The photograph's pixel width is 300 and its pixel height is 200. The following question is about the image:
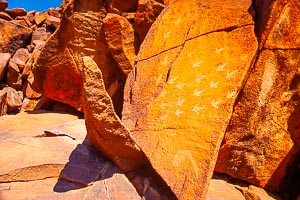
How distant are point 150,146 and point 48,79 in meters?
3.07

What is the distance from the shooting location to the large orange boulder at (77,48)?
4418 mm

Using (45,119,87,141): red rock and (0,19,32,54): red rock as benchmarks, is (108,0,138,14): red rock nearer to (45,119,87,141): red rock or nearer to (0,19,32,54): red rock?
(45,119,87,141): red rock

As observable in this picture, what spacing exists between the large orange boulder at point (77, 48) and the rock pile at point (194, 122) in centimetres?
113

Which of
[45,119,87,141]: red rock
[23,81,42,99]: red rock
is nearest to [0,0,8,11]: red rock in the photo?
[23,81,42,99]: red rock

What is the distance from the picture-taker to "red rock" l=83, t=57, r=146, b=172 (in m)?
2.32

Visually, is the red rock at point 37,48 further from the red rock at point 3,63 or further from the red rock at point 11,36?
the red rock at point 3,63

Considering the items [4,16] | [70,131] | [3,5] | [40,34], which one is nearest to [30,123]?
[70,131]

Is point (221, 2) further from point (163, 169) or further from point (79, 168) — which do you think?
point (79, 168)

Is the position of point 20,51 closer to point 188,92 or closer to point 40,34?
point 40,34

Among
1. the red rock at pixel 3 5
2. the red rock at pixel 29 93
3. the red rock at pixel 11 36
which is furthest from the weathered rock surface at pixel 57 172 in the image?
the red rock at pixel 3 5

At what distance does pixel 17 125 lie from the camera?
391 cm

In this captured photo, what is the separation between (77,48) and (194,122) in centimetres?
295

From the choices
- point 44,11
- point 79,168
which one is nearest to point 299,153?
point 79,168

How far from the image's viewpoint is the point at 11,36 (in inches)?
314
